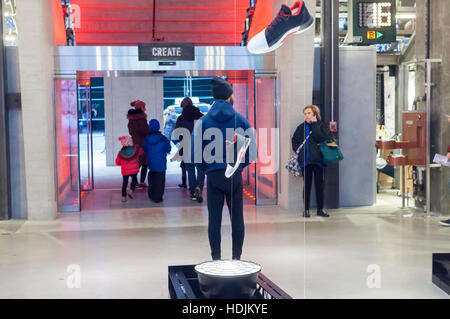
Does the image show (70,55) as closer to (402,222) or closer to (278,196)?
(278,196)

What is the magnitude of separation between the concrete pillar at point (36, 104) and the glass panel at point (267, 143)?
107 inches

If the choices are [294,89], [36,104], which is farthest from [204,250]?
[36,104]

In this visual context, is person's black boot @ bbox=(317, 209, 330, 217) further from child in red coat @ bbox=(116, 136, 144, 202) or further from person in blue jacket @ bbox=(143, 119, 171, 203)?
child in red coat @ bbox=(116, 136, 144, 202)

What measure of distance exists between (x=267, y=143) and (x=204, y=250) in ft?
10.2

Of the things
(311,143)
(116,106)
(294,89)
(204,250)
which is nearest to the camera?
(204,250)

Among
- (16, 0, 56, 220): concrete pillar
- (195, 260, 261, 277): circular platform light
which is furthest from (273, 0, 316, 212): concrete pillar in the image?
(195, 260, 261, 277): circular platform light

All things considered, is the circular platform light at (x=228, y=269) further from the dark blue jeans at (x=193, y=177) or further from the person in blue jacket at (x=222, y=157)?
the dark blue jeans at (x=193, y=177)

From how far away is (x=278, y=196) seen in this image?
8.99 m

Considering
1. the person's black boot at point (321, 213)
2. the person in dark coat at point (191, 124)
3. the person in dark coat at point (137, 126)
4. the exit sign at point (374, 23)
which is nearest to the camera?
the person's black boot at point (321, 213)

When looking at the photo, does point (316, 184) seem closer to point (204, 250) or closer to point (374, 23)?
point (204, 250)

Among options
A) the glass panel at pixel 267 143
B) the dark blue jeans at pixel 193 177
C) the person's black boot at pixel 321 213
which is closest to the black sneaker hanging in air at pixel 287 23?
the person's black boot at pixel 321 213

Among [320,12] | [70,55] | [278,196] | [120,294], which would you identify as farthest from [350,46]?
[120,294]

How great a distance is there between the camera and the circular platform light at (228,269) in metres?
3.78

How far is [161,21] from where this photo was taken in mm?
11883
